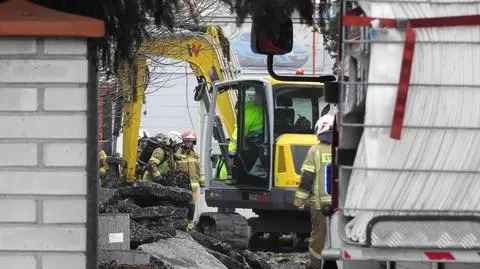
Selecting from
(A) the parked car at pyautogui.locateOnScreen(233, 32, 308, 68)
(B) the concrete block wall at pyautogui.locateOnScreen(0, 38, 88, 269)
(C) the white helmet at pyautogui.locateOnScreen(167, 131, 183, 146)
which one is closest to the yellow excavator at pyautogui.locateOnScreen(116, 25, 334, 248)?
(C) the white helmet at pyautogui.locateOnScreen(167, 131, 183, 146)

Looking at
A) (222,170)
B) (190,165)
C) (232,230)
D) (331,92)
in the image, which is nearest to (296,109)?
(222,170)

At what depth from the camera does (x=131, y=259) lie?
26.5ft

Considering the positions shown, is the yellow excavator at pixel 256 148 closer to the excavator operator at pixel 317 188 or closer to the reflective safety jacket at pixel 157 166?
the reflective safety jacket at pixel 157 166

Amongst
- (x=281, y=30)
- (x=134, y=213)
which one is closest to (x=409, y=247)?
(x=281, y=30)

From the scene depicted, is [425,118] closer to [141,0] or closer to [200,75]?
[141,0]

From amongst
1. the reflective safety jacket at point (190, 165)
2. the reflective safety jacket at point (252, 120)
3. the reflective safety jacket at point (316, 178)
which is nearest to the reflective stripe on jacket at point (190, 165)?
the reflective safety jacket at point (190, 165)

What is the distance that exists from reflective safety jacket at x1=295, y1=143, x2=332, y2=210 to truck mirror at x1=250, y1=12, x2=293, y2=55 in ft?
14.2

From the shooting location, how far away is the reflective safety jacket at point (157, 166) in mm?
17641

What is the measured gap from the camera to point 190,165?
1852 cm

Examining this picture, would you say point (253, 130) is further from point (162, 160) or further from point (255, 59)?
point (255, 59)

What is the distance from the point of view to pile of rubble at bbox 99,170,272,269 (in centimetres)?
911

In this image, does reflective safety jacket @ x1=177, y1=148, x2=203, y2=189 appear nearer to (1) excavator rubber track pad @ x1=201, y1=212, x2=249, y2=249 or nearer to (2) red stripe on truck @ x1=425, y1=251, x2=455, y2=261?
(1) excavator rubber track pad @ x1=201, y1=212, x2=249, y2=249

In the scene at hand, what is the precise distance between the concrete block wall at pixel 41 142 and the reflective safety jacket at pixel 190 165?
42.3ft

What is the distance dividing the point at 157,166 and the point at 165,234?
7.68m
